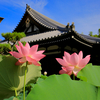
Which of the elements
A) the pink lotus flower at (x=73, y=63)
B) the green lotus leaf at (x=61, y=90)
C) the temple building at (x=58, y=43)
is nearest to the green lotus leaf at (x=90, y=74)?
the pink lotus flower at (x=73, y=63)

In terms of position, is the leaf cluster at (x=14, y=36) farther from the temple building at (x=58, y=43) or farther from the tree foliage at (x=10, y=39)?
the temple building at (x=58, y=43)

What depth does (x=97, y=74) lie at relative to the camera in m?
0.49

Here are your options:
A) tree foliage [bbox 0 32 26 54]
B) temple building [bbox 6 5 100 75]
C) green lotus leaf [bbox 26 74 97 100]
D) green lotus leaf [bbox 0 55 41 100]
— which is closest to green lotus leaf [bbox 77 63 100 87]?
green lotus leaf [bbox 26 74 97 100]

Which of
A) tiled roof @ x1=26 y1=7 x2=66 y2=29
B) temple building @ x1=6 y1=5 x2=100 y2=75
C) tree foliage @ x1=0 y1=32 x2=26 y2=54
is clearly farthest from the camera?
tiled roof @ x1=26 y1=7 x2=66 y2=29

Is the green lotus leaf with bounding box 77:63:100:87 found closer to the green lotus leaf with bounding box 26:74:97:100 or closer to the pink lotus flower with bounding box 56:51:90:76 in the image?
the pink lotus flower with bounding box 56:51:90:76

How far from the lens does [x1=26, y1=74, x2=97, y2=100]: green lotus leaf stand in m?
0.29

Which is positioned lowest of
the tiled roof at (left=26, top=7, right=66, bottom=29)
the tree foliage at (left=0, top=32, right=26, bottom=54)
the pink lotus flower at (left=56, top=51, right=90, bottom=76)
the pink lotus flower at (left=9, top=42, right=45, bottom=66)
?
the pink lotus flower at (left=56, top=51, right=90, bottom=76)

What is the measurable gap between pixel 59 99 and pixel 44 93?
0.04 metres

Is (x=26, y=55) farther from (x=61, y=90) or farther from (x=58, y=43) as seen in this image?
(x=58, y=43)

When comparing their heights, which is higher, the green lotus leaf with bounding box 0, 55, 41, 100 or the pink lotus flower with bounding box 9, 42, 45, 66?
the pink lotus flower with bounding box 9, 42, 45, 66

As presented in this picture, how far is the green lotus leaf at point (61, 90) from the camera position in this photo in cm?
29

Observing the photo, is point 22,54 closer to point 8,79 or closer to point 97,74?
point 8,79

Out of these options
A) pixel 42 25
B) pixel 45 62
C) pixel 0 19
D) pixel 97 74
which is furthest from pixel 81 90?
pixel 42 25

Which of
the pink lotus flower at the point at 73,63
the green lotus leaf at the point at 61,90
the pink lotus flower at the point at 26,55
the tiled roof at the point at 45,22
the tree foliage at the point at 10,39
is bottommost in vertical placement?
the green lotus leaf at the point at 61,90
